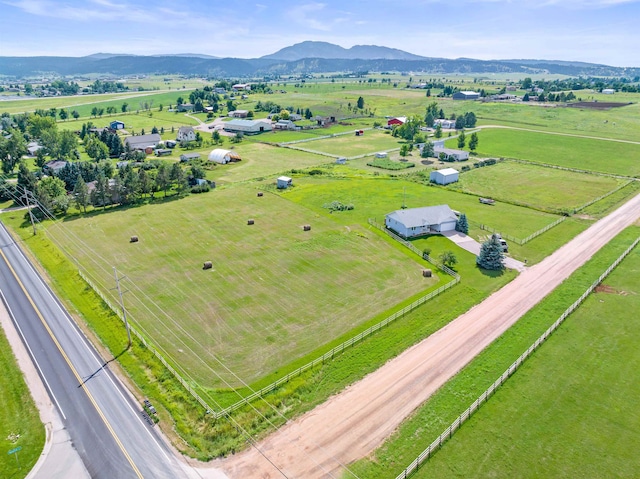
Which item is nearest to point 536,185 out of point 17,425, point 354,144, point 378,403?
point 354,144

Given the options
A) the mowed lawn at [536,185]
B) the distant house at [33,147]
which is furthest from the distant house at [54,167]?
the mowed lawn at [536,185]

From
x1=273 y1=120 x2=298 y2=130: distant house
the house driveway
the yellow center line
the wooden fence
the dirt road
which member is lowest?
the yellow center line

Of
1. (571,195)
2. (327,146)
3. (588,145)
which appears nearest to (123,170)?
(327,146)

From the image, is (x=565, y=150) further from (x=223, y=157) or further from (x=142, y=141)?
(x=142, y=141)

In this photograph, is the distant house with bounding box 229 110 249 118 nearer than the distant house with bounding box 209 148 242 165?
No

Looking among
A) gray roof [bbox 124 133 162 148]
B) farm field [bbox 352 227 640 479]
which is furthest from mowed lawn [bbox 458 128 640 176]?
gray roof [bbox 124 133 162 148]

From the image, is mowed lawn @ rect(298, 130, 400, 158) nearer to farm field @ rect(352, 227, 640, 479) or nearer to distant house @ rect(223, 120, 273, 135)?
distant house @ rect(223, 120, 273, 135)
